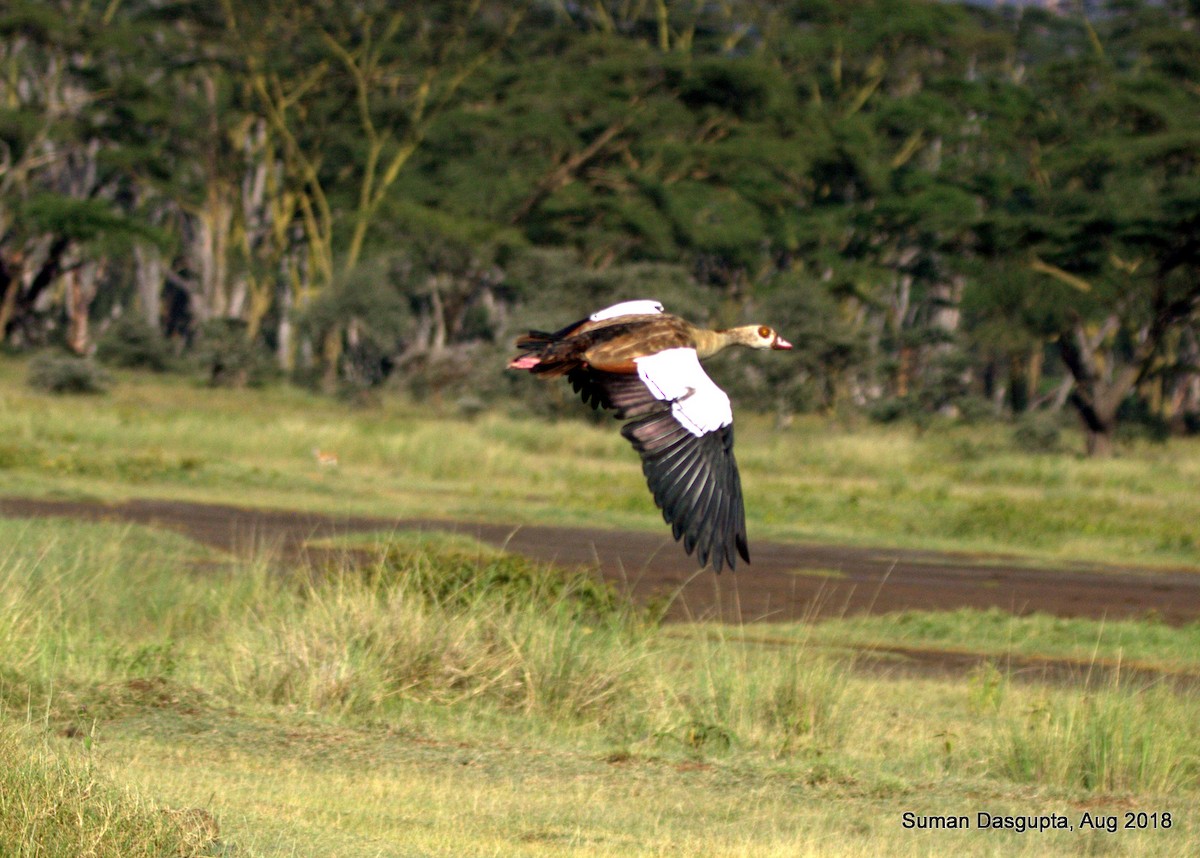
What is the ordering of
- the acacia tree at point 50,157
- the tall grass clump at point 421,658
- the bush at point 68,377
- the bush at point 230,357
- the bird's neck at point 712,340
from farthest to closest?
the acacia tree at point 50,157
the bush at point 230,357
the bush at point 68,377
the tall grass clump at point 421,658
the bird's neck at point 712,340

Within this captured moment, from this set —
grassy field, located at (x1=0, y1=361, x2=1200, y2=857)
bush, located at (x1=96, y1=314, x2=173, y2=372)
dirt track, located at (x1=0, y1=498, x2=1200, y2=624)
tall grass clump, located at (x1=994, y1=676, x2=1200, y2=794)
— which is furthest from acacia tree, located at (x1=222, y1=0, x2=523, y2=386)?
tall grass clump, located at (x1=994, y1=676, x2=1200, y2=794)

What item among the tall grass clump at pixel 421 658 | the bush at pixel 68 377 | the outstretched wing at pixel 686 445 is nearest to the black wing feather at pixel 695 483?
the outstretched wing at pixel 686 445

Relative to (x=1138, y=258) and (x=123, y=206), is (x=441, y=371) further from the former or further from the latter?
(x=123, y=206)

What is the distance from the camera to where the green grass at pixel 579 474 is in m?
21.3

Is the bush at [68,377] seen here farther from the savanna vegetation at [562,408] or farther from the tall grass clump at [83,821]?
the tall grass clump at [83,821]

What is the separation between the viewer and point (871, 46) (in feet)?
153

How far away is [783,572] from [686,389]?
11.2 meters

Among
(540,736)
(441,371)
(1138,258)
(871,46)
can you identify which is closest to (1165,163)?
(1138,258)

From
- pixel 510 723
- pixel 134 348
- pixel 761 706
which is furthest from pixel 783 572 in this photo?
pixel 134 348

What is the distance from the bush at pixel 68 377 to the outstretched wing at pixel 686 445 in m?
29.3

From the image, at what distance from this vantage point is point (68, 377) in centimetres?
3388

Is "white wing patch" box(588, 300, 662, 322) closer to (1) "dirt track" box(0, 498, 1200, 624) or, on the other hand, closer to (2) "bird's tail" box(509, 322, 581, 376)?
(2) "bird's tail" box(509, 322, 581, 376)

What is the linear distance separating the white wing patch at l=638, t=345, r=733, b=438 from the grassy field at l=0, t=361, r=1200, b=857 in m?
1.50

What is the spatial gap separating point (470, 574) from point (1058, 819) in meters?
5.74
